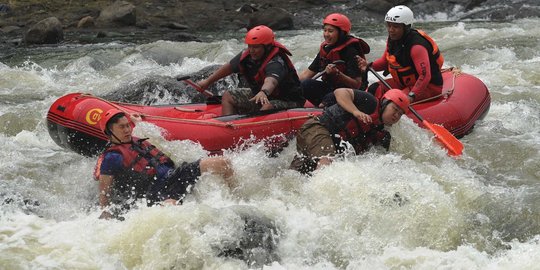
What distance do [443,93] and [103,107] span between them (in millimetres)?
3343

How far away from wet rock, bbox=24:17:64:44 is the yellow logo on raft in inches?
384

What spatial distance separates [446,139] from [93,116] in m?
3.05

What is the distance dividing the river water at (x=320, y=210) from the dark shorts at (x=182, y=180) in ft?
0.26

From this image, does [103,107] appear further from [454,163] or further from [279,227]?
[454,163]

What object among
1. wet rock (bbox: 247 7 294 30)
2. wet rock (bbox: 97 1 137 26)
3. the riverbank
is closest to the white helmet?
the riverbank

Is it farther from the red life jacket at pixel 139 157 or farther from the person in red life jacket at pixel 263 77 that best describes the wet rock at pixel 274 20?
the red life jacket at pixel 139 157

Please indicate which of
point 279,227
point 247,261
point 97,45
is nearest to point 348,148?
point 279,227

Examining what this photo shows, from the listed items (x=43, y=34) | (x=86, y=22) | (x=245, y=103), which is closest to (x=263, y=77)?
(x=245, y=103)

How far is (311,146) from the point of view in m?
6.10

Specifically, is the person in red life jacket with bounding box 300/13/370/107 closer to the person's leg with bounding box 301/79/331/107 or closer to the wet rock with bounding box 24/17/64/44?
the person's leg with bounding box 301/79/331/107

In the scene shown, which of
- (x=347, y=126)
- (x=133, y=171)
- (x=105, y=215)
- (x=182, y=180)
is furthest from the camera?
(x=347, y=126)

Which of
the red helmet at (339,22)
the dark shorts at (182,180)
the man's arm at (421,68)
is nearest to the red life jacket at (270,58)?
the red helmet at (339,22)

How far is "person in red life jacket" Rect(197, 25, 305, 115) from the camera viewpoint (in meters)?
6.78

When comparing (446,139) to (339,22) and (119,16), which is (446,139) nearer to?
(339,22)
